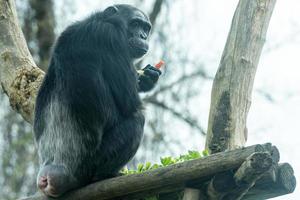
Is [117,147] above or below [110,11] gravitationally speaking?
below

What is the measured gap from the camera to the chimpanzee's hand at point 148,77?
7.45 m

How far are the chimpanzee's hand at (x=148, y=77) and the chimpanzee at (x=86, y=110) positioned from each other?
2.01 feet

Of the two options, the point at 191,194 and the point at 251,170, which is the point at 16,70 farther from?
the point at 251,170

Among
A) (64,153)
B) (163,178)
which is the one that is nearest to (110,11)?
(64,153)

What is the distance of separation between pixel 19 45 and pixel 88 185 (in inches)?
97.7

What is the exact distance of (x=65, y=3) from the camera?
18.0 metres

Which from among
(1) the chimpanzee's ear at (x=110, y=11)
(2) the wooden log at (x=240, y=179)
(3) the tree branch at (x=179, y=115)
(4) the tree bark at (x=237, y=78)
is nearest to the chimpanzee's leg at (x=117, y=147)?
(4) the tree bark at (x=237, y=78)

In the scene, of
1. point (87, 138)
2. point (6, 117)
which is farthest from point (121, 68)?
point (6, 117)

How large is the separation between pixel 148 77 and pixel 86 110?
4.30 ft

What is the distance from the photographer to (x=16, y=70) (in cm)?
760

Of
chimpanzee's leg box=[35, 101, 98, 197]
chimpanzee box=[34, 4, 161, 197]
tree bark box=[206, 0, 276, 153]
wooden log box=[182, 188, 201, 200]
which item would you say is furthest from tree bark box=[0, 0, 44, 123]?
wooden log box=[182, 188, 201, 200]

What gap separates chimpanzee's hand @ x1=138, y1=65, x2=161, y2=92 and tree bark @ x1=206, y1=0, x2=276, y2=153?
91 cm

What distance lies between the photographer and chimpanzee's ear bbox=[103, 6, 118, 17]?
746 centimetres

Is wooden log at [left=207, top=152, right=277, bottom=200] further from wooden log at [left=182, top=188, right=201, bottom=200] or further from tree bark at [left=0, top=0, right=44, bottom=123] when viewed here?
tree bark at [left=0, top=0, right=44, bottom=123]
